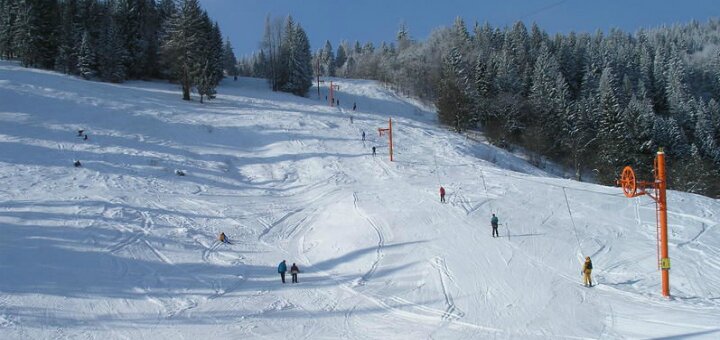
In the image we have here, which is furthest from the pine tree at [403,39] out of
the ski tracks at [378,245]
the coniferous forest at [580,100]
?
the ski tracks at [378,245]

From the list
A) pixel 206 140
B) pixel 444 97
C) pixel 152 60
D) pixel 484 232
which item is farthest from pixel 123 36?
pixel 484 232

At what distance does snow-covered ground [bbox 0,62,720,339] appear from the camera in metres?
13.9

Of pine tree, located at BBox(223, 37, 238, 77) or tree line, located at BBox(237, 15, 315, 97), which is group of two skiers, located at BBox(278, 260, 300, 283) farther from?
pine tree, located at BBox(223, 37, 238, 77)

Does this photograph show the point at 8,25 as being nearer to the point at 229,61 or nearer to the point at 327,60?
the point at 229,61

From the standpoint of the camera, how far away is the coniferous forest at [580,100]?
49.2 meters

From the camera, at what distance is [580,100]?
214ft

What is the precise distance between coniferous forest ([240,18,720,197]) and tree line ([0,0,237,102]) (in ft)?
97.6

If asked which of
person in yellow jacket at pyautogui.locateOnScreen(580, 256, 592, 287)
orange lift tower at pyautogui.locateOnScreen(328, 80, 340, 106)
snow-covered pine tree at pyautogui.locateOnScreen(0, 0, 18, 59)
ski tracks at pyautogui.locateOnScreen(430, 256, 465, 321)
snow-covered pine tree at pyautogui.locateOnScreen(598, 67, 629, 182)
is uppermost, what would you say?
snow-covered pine tree at pyautogui.locateOnScreen(0, 0, 18, 59)

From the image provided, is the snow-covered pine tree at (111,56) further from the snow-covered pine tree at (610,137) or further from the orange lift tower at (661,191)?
the orange lift tower at (661,191)

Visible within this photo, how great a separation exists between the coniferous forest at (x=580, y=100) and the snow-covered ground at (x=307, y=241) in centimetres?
1519

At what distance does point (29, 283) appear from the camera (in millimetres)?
15688

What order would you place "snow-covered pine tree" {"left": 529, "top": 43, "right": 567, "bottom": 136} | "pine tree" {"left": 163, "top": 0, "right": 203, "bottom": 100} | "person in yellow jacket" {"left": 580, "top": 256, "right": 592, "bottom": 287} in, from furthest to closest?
"snow-covered pine tree" {"left": 529, "top": 43, "right": 567, "bottom": 136}
"pine tree" {"left": 163, "top": 0, "right": 203, "bottom": 100}
"person in yellow jacket" {"left": 580, "top": 256, "right": 592, "bottom": 287}

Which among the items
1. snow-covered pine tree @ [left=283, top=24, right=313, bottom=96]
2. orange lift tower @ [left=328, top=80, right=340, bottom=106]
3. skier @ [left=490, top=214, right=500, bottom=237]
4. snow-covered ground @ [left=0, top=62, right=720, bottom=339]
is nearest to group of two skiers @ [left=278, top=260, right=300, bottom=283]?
snow-covered ground @ [left=0, top=62, right=720, bottom=339]

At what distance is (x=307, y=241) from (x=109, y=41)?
154 ft
